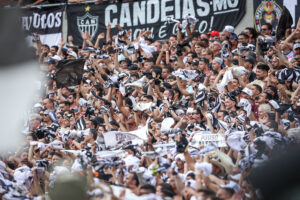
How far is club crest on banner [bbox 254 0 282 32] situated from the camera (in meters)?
13.4

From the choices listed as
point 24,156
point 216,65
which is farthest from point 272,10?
point 24,156

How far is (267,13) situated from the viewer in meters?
13.6

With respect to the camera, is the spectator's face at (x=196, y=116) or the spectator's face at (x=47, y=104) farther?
the spectator's face at (x=47, y=104)

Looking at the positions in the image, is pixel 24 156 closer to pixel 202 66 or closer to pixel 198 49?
pixel 202 66

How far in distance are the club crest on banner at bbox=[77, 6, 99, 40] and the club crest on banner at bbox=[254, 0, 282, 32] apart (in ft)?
16.1

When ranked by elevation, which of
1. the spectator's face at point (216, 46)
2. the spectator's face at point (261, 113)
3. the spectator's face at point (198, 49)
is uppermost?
the spectator's face at point (216, 46)

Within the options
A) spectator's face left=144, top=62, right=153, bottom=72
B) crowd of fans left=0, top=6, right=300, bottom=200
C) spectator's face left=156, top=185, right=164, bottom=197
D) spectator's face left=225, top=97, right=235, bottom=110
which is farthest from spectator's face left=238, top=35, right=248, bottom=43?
spectator's face left=156, top=185, right=164, bottom=197

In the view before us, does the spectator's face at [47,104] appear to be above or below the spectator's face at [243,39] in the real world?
below

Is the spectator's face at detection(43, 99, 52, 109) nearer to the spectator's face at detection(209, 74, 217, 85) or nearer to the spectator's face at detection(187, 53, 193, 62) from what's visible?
the spectator's face at detection(187, 53, 193, 62)

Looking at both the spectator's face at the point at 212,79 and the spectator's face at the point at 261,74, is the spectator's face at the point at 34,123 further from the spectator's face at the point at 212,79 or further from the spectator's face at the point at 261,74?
the spectator's face at the point at 261,74

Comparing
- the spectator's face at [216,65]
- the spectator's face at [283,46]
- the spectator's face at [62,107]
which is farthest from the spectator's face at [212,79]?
the spectator's face at [62,107]

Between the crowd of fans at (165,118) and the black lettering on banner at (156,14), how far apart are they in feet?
3.79

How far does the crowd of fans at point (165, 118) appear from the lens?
7477 millimetres

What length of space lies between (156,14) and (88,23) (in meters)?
2.29
